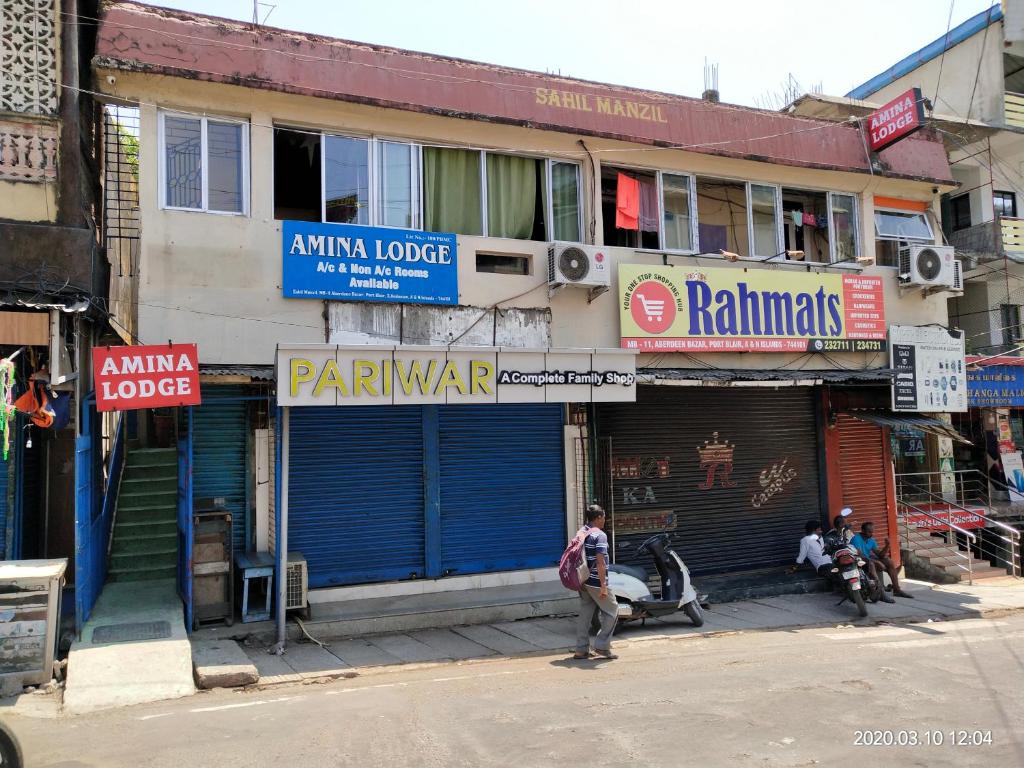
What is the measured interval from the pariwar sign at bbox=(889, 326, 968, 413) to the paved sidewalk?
11.0 feet

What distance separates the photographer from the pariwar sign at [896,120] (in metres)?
13.7

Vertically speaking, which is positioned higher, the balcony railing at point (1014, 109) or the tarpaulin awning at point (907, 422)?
the balcony railing at point (1014, 109)

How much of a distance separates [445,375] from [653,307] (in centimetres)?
449

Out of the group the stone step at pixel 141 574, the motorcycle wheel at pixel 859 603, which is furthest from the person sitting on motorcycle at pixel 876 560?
the stone step at pixel 141 574

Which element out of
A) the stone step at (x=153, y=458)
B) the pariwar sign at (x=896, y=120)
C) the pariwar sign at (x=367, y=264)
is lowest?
the stone step at (x=153, y=458)

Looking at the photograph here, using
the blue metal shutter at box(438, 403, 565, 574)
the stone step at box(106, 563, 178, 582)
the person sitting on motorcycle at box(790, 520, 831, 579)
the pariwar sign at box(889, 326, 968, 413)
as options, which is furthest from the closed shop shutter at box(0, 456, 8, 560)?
the pariwar sign at box(889, 326, 968, 413)

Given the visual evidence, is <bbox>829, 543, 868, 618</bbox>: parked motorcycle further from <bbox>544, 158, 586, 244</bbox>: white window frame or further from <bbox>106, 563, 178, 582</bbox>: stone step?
<bbox>106, 563, 178, 582</bbox>: stone step

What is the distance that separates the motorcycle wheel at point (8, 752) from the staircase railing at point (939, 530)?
14.9 metres

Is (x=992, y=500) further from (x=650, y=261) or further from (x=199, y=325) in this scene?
(x=199, y=325)

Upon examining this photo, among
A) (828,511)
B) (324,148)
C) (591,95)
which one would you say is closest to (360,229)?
(324,148)

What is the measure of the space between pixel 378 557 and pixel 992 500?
14.4 metres

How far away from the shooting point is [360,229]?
1084cm

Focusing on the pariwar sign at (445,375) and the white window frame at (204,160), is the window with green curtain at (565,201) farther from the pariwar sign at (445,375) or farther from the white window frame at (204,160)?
the white window frame at (204,160)

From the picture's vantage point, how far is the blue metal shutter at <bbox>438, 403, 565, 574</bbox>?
11.7m
